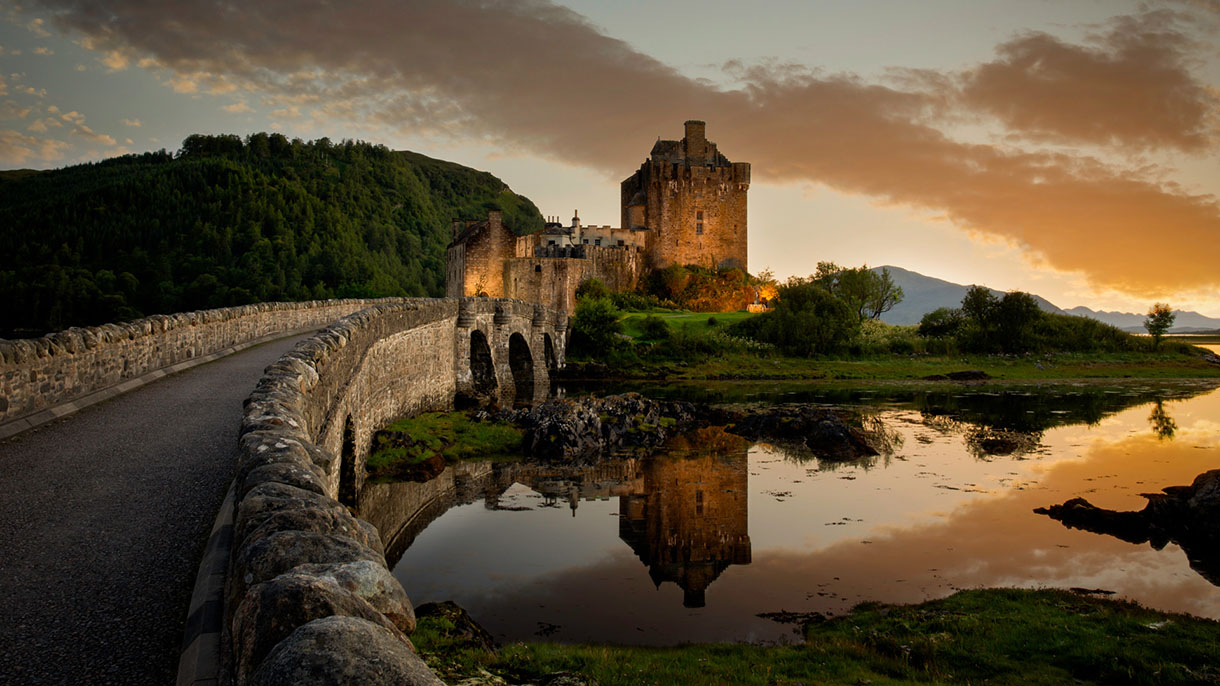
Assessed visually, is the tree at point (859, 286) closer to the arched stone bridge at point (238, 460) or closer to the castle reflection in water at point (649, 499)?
the castle reflection in water at point (649, 499)

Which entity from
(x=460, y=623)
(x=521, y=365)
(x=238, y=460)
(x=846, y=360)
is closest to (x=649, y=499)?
(x=460, y=623)

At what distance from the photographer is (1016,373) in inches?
1813

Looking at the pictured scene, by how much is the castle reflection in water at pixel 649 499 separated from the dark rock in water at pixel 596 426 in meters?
1.08

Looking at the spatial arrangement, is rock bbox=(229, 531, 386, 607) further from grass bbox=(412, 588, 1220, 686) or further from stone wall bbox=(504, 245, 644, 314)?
stone wall bbox=(504, 245, 644, 314)

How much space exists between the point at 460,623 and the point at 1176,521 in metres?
12.6

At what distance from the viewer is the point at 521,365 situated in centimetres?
3791

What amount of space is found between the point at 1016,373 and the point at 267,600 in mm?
49928

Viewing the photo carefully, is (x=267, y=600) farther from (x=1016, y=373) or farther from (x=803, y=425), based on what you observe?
(x=1016, y=373)

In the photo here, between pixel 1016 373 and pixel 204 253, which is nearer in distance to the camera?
pixel 1016 373

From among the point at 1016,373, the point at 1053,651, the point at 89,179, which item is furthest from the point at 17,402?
the point at 89,179

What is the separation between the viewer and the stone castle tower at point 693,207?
68.2 meters

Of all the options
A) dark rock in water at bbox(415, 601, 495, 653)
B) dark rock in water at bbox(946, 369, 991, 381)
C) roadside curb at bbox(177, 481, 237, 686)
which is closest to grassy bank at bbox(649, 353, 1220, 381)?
dark rock in water at bbox(946, 369, 991, 381)

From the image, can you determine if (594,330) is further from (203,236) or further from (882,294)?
(203,236)

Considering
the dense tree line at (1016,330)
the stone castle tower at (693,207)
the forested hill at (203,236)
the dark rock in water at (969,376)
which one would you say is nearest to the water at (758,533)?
the dark rock in water at (969,376)
